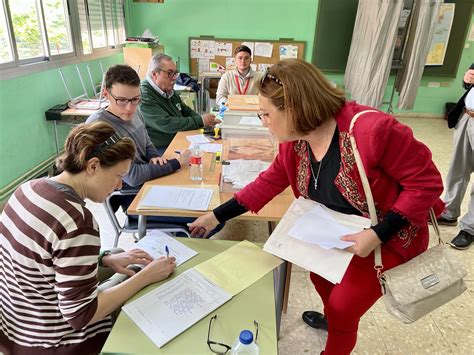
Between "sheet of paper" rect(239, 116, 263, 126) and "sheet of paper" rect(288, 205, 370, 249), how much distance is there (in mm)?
1243

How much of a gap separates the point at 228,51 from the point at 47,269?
5328mm

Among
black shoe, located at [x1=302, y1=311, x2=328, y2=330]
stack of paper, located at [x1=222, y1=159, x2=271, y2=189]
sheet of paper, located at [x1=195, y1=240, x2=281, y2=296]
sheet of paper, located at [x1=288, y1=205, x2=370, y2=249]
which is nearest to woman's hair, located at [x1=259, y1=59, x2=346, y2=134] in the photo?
sheet of paper, located at [x1=288, y1=205, x2=370, y2=249]

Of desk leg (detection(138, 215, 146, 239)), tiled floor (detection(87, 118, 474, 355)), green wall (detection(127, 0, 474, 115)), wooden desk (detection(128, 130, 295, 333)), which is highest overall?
green wall (detection(127, 0, 474, 115))

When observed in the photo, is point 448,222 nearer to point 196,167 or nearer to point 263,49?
point 196,167

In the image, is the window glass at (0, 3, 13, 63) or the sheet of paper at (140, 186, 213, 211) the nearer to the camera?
the sheet of paper at (140, 186, 213, 211)

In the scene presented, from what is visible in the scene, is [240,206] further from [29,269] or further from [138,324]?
[29,269]

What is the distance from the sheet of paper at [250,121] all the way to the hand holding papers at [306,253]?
1200mm

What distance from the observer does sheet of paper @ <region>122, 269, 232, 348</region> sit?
0.89 meters

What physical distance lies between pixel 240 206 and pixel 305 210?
11.0 inches

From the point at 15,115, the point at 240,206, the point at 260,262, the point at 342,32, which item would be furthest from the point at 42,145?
the point at 342,32

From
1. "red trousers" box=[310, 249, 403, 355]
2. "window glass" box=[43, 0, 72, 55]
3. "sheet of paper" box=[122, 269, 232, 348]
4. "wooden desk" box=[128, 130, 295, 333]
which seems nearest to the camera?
"sheet of paper" box=[122, 269, 232, 348]

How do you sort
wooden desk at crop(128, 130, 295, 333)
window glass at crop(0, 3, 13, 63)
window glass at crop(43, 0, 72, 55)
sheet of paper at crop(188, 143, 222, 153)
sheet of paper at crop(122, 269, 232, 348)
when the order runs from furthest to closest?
window glass at crop(43, 0, 72, 55)
window glass at crop(0, 3, 13, 63)
sheet of paper at crop(188, 143, 222, 153)
wooden desk at crop(128, 130, 295, 333)
sheet of paper at crop(122, 269, 232, 348)

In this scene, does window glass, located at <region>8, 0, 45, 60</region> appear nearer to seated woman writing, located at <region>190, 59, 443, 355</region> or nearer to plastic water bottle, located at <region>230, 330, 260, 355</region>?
seated woman writing, located at <region>190, 59, 443, 355</region>

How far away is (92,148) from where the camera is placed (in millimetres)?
940
